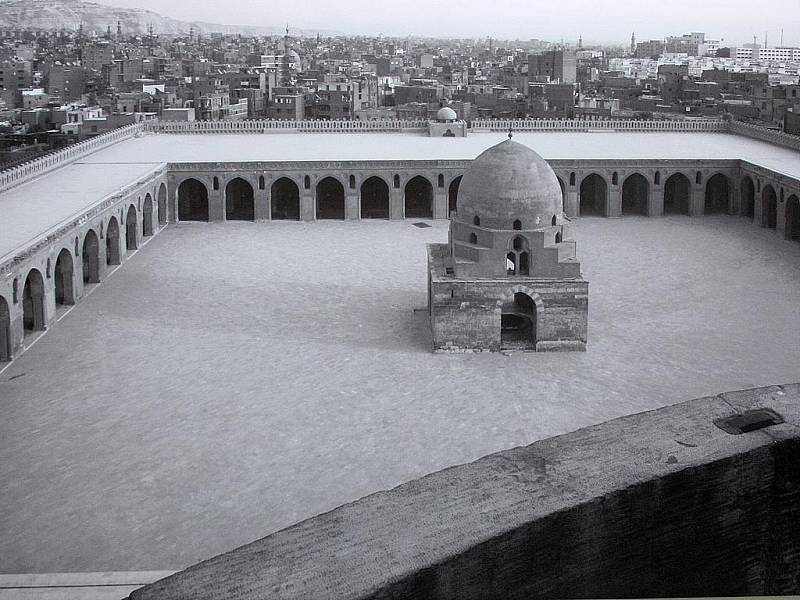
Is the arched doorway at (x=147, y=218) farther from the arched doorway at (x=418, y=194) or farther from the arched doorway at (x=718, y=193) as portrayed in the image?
the arched doorway at (x=718, y=193)

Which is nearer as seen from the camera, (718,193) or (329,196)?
(718,193)

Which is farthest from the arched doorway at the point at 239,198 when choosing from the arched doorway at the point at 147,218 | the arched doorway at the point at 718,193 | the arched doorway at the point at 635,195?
the arched doorway at the point at 718,193

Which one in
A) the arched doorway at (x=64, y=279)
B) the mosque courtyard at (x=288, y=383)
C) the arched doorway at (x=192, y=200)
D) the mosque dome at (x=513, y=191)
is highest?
the mosque dome at (x=513, y=191)

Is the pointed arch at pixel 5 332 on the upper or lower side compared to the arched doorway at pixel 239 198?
lower

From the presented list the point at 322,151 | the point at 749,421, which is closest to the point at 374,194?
the point at 322,151

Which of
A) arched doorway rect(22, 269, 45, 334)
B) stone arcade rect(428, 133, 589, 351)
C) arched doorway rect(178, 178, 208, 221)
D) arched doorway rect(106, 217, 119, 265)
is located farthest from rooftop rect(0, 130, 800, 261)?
stone arcade rect(428, 133, 589, 351)

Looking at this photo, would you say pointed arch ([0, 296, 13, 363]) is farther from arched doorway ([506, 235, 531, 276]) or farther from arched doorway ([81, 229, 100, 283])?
arched doorway ([506, 235, 531, 276])

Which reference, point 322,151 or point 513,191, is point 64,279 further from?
point 322,151

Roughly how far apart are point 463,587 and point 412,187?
39249mm

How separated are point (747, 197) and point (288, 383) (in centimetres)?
2624

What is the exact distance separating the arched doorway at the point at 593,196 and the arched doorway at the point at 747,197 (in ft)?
17.6

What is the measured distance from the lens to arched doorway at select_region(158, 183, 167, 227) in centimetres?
3891

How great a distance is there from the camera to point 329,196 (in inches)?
1795

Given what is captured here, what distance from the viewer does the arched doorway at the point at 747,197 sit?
40.9m
